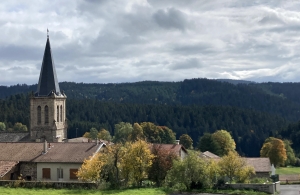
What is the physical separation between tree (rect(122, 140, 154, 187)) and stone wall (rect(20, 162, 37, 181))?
32.0ft

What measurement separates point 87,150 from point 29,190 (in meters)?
10.1

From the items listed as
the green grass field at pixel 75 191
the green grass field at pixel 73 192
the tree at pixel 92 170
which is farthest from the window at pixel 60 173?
the green grass field at pixel 73 192

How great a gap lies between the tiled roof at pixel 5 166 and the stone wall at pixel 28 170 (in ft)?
3.40

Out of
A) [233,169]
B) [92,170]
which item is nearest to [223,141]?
[233,169]

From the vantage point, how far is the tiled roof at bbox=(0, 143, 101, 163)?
46406 mm

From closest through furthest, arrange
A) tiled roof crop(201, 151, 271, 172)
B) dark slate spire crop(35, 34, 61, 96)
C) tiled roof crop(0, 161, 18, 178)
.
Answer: tiled roof crop(0, 161, 18, 178), dark slate spire crop(35, 34, 61, 96), tiled roof crop(201, 151, 271, 172)

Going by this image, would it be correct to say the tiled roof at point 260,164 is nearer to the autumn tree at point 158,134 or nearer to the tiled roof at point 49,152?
the tiled roof at point 49,152

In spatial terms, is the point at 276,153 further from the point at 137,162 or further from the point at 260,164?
the point at 137,162

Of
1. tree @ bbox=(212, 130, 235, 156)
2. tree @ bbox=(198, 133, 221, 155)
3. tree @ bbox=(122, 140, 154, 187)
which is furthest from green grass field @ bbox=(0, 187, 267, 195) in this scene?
tree @ bbox=(212, 130, 235, 156)

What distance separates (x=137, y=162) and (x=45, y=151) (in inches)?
430

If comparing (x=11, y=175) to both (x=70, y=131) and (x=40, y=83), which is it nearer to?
(x=40, y=83)

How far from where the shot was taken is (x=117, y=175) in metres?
42.4

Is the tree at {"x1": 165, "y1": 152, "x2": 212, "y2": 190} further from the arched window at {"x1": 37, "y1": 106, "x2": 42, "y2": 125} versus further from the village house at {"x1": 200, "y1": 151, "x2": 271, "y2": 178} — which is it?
the arched window at {"x1": 37, "y1": 106, "x2": 42, "y2": 125}

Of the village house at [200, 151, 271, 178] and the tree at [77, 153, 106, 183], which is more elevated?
the tree at [77, 153, 106, 183]
